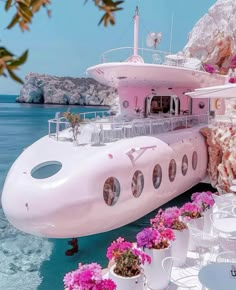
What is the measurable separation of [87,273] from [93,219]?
5.48m

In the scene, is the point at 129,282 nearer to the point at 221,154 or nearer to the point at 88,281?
the point at 88,281

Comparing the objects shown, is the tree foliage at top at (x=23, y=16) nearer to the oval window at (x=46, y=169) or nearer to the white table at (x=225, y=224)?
the white table at (x=225, y=224)

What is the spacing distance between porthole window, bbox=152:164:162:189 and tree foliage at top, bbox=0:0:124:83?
1109 centimetres

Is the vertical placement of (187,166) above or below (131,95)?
below

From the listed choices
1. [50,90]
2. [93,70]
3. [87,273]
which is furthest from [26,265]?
[50,90]

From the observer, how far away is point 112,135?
1250cm

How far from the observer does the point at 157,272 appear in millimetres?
5965

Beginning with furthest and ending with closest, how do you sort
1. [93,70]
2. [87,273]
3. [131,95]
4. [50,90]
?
1. [50,90]
2. [131,95]
3. [93,70]
4. [87,273]

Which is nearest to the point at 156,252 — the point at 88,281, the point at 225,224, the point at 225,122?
the point at 88,281

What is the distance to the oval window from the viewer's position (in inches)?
403

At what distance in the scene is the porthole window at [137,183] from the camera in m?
11.2

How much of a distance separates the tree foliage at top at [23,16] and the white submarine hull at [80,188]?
8459 millimetres

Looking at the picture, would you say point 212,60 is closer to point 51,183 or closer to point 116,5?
point 51,183

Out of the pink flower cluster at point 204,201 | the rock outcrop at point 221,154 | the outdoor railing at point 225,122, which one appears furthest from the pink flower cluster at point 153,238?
the outdoor railing at point 225,122
